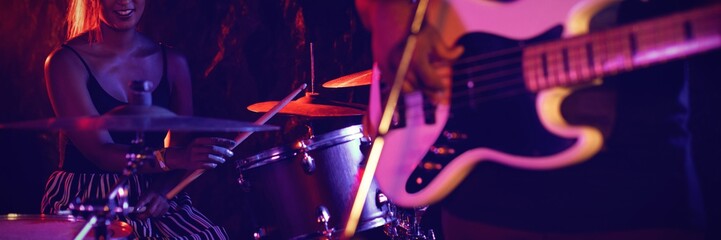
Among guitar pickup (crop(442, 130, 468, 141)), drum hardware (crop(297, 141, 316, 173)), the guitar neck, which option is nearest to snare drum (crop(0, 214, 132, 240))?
drum hardware (crop(297, 141, 316, 173))

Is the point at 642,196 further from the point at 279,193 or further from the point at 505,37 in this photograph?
the point at 279,193

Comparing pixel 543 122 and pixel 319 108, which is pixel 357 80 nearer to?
pixel 319 108

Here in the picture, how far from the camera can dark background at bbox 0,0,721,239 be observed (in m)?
3.96

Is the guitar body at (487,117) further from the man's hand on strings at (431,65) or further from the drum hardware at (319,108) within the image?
the drum hardware at (319,108)

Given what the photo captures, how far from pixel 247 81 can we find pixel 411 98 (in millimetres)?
2646

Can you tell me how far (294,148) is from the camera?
3213mm

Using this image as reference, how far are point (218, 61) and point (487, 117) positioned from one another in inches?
118

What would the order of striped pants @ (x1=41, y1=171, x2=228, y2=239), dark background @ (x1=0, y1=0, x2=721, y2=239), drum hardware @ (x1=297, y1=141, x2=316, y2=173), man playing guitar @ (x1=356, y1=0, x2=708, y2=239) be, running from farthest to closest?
dark background @ (x1=0, y1=0, x2=721, y2=239), drum hardware @ (x1=297, y1=141, x2=316, y2=173), striped pants @ (x1=41, y1=171, x2=228, y2=239), man playing guitar @ (x1=356, y1=0, x2=708, y2=239)

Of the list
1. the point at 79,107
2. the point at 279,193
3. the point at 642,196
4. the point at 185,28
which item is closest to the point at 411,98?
the point at 642,196

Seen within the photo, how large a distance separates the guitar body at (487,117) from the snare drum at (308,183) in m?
1.40

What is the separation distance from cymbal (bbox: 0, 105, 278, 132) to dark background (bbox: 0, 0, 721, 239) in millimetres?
1287

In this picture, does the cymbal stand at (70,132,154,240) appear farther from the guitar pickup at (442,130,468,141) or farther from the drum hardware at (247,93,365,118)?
the drum hardware at (247,93,365,118)

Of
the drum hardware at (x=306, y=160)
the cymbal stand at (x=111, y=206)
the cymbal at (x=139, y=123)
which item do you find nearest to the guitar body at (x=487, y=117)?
the cymbal at (x=139, y=123)

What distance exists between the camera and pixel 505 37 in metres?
1.59
